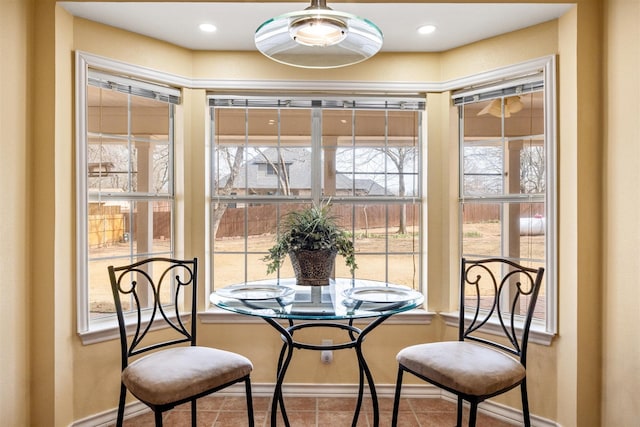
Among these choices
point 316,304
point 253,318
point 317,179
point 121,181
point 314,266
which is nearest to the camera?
point 316,304

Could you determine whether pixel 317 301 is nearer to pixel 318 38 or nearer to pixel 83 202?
pixel 318 38

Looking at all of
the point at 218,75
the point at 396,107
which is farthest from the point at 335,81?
the point at 218,75

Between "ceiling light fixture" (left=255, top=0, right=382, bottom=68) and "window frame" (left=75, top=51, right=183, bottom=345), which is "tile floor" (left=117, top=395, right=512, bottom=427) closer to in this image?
"window frame" (left=75, top=51, right=183, bottom=345)

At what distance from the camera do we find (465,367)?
1845 mm

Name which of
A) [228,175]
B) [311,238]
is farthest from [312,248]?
A: [228,175]

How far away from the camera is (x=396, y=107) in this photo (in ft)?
9.62

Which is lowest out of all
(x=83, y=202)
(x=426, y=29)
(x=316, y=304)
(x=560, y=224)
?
(x=316, y=304)

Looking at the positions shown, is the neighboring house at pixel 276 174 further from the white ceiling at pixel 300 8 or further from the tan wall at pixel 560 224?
the tan wall at pixel 560 224

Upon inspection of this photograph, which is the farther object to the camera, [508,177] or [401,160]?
[401,160]

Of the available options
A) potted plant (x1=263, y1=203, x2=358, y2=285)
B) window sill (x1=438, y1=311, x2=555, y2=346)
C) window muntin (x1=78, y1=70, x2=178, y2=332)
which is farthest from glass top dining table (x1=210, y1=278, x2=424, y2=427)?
window muntin (x1=78, y1=70, x2=178, y2=332)

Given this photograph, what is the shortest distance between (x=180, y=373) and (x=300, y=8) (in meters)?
1.99
